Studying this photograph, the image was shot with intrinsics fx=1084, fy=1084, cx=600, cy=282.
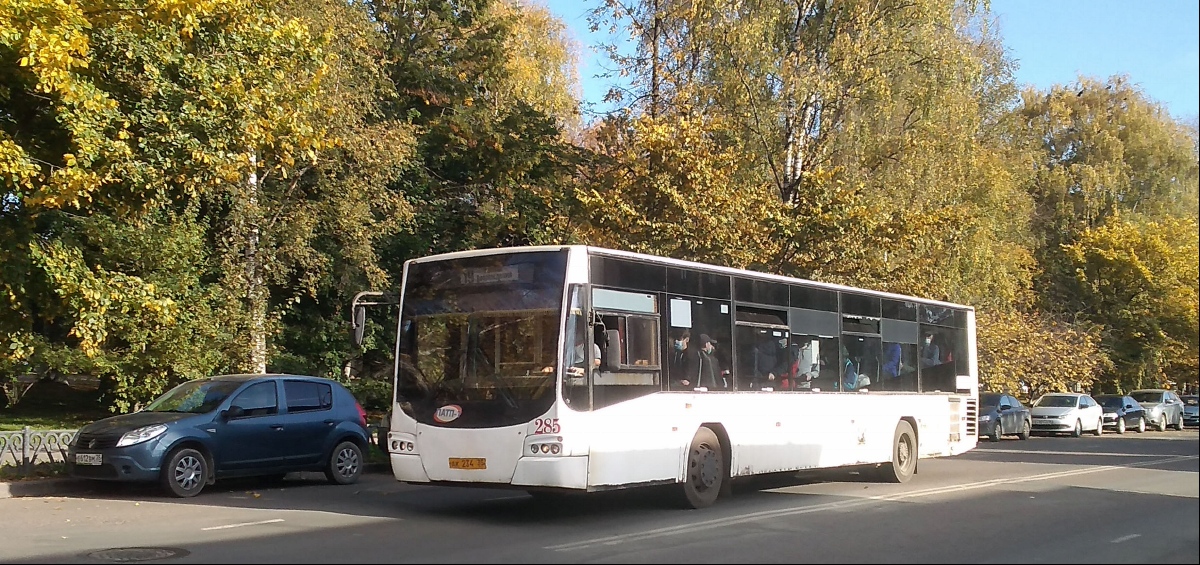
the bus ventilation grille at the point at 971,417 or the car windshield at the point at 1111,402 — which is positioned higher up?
the bus ventilation grille at the point at 971,417

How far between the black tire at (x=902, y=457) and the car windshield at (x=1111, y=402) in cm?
2685

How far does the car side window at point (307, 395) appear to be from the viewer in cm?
1645

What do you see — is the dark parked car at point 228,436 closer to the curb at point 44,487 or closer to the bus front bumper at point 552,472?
the curb at point 44,487

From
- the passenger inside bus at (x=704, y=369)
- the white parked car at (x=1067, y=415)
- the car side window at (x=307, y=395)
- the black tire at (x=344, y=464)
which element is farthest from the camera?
the white parked car at (x=1067, y=415)

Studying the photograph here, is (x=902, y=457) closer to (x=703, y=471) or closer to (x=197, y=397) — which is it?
(x=703, y=471)

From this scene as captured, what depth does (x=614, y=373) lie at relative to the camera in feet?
39.0

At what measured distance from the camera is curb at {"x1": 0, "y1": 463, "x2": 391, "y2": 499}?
576 inches

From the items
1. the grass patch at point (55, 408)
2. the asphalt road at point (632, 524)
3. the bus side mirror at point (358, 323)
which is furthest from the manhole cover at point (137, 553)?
the grass patch at point (55, 408)

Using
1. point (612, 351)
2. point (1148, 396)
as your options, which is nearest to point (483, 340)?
point (612, 351)

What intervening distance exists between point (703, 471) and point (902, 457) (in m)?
5.65

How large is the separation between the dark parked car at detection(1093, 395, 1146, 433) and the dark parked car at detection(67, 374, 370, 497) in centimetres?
3233

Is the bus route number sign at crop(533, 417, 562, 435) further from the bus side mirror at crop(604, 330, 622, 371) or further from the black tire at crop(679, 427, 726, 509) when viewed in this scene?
the black tire at crop(679, 427, 726, 509)

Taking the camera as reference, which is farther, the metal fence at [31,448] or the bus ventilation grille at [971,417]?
the bus ventilation grille at [971,417]

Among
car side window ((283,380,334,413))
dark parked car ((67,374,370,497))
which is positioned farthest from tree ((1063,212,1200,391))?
car side window ((283,380,334,413))
